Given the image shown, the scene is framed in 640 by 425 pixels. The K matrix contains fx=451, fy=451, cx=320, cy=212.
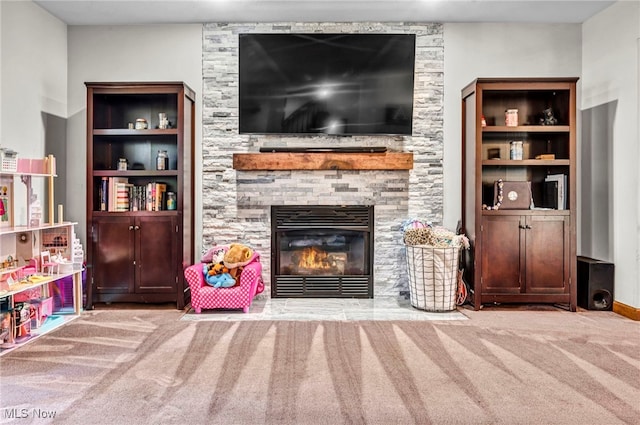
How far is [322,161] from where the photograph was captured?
14.4 feet

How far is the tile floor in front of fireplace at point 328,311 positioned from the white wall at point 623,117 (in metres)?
1.53

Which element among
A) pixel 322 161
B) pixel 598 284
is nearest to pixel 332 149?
pixel 322 161

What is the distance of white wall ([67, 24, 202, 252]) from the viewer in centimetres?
456

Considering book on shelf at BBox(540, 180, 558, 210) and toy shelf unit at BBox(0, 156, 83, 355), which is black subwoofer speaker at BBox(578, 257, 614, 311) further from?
toy shelf unit at BBox(0, 156, 83, 355)

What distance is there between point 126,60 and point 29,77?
35.8 inches

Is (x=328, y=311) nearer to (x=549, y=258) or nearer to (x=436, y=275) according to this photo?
(x=436, y=275)

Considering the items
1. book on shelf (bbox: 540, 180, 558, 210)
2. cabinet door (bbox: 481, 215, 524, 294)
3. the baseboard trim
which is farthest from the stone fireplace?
the baseboard trim

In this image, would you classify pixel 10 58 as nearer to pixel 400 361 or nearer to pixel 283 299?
pixel 283 299

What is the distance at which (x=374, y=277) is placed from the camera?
458 centimetres

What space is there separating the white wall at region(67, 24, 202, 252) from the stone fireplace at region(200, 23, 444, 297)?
134 mm

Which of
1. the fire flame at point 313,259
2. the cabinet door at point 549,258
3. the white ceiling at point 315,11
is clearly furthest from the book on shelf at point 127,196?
the cabinet door at point 549,258

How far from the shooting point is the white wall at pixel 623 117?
384 centimetres

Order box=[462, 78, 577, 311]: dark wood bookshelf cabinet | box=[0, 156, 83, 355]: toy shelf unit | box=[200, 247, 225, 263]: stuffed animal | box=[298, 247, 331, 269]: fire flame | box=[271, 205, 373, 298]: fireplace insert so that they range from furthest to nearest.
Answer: box=[298, 247, 331, 269]: fire flame, box=[271, 205, 373, 298]: fireplace insert, box=[200, 247, 225, 263]: stuffed animal, box=[462, 78, 577, 311]: dark wood bookshelf cabinet, box=[0, 156, 83, 355]: toy shelf unit

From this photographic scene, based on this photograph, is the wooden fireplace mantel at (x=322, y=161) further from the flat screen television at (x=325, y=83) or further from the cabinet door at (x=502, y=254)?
the cabinet door at (x=502, y=254)
